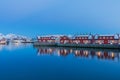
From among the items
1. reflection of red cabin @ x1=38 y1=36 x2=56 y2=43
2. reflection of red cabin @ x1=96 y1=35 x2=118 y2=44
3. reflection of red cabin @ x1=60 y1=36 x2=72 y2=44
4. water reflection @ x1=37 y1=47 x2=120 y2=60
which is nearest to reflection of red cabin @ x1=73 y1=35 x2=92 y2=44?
reflection of red cabin @ x1=60 y1=36 x2=72 y2=44

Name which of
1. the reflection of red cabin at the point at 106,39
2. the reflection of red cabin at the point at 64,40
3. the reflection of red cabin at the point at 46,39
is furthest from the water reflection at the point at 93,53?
the reflection of red cabin at the point at 46,39

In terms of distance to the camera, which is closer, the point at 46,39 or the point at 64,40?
the point at 64,40

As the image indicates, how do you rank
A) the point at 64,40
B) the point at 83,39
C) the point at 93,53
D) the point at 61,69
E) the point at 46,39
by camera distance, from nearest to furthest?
the point at 61,69 < the point at 93,53 < the point at 83,39 < the point at 64,40 < the point at 46,39

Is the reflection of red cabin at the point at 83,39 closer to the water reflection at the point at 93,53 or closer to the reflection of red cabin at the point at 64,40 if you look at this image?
the reflection of red cabin at the point at 64,40

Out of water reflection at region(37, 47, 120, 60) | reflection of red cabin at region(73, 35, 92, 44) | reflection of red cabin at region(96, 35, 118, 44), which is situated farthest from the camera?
reflection of red cabin at region(73, 35, 92, 44)

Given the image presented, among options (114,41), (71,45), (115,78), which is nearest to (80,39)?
(71,45)

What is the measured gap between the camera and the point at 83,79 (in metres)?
18.1

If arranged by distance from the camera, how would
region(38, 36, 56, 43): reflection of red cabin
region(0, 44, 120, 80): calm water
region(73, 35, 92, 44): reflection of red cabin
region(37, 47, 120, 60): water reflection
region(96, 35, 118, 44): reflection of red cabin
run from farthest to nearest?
region(38, 36, 56, 43): reflection of red cabin
region(73, 35, 92, 44): reflection of red cabin
region(96, 35, 118, 44): reflection of red cabin
region(37, 47, 120, 60): water reflection
region(0, 44, 120, 80): calm water

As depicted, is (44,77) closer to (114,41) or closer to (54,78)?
(54,78)

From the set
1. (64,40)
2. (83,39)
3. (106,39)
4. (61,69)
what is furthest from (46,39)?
(61,69)

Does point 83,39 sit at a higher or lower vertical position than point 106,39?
higher

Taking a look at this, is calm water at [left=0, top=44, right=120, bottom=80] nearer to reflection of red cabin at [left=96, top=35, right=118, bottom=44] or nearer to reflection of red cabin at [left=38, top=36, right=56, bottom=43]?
reflection of red cabin at [left=96, top=35, right=118, bottom=44]

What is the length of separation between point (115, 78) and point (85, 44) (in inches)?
1688

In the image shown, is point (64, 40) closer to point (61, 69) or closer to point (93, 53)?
point (93, 53)
